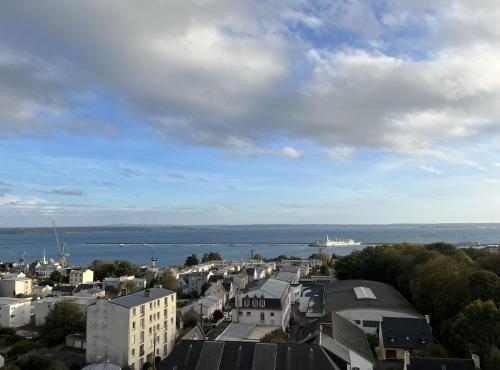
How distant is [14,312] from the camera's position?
3738 cm

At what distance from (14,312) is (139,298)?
17.3 metres

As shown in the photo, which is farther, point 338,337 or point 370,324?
point 370,324

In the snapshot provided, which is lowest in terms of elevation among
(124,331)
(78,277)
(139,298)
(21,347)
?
(21,347)

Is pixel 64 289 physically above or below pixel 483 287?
below

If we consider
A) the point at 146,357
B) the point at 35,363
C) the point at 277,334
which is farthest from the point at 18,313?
the point at 277,334

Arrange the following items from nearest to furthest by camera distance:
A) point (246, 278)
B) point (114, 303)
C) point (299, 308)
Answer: point (114, 303) → point (299, 308) → point (246, 278)

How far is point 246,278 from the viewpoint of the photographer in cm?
5500

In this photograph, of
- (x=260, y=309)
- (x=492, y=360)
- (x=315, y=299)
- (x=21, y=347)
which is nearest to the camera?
(x=492, y=360)

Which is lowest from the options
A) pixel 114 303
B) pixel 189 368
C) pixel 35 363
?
pixel 35 363

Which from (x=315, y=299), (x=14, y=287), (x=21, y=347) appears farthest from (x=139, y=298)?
(x=14, y=287)

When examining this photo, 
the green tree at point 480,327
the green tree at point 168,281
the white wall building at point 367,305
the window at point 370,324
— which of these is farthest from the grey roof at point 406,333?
the green tree at point 168,281

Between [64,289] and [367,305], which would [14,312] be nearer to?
[64,289]

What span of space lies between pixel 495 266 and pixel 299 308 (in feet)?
56.4

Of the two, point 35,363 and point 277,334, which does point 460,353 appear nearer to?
point 277,334
